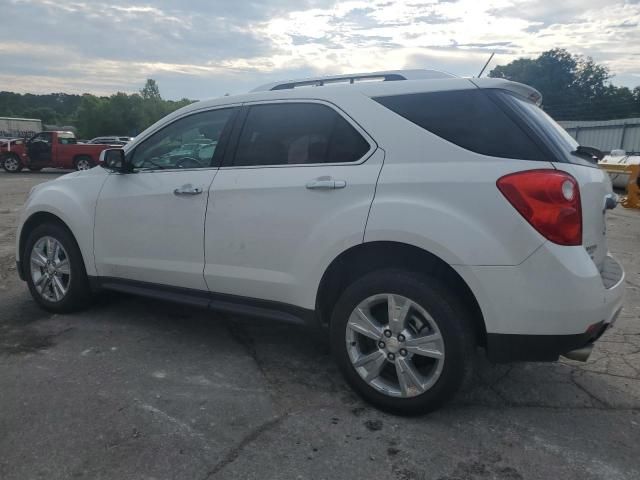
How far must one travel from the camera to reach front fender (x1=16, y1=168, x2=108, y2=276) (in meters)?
4.39

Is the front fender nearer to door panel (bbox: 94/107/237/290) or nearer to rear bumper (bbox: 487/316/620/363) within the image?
door panel (bbox: 94/107/237/290)

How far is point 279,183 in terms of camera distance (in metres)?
3.38

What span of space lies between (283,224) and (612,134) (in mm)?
32095

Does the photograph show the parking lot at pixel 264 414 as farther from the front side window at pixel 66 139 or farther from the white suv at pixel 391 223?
the front side window at pixel 66 139

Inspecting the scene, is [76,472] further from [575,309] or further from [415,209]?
[575,309]

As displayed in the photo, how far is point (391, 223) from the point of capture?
294cm

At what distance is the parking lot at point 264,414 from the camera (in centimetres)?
259

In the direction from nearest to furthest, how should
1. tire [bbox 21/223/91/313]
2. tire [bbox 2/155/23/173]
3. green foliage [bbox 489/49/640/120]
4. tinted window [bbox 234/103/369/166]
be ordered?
tinted window [bbox 234/103/369/166] → tire [bbox 21/223/91/313] → tire [bbox 2/155/23/173] → green foliage [bbox 489/49/640/120]

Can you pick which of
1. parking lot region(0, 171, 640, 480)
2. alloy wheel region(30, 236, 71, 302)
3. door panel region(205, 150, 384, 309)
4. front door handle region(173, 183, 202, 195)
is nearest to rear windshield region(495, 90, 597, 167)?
door panel region(205, 150, 384, 309)

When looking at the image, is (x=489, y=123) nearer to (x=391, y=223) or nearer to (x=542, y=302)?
(x=391, y=223)

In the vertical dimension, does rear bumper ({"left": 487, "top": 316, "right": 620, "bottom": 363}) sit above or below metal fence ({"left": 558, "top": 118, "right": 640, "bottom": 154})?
below

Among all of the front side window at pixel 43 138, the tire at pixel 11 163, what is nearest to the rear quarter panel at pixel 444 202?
the front side window at pixel 43 138

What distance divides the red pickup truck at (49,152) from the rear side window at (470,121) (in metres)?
22.8

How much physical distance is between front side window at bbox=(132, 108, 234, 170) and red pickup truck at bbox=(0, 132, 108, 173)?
21.0 meters
